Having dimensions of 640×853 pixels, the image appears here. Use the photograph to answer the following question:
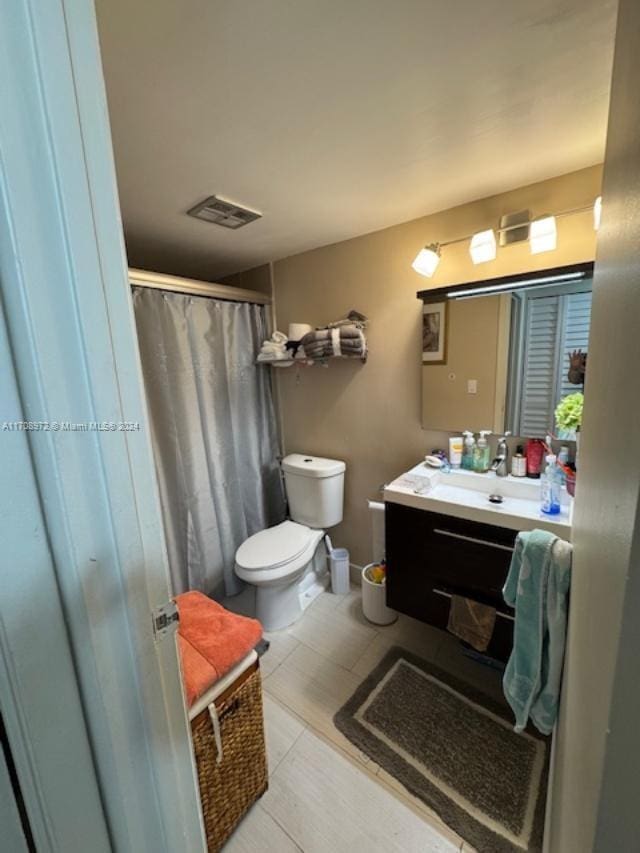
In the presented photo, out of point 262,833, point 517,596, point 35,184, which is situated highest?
point 35,184

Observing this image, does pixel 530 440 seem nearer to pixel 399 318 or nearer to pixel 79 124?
pixel 399 318

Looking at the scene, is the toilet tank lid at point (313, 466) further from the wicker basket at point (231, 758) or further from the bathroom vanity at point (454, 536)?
the wicker basket at point (231, 758)

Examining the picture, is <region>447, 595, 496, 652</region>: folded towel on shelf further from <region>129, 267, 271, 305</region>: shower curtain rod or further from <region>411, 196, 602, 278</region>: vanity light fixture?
<region>129, 267, 271, 305</region>: shower curtain rod

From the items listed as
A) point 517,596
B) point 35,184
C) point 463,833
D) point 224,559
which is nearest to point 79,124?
point 35,184

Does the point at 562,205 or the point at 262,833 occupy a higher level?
the point at 562,205

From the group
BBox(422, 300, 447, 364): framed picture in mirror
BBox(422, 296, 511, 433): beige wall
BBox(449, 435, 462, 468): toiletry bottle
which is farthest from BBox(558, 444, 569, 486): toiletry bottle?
BBox(422, 300, 447, 364): framed picture in mirror

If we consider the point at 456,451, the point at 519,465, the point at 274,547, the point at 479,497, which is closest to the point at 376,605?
the point at 274,547

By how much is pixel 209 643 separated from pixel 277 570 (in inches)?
29.3

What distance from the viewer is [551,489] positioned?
1.34 m

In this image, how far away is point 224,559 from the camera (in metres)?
2.13

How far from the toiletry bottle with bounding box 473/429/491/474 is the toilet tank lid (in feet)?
2.50

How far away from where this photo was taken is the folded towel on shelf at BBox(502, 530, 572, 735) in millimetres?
873

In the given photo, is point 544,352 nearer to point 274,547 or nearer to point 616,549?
point 616,549

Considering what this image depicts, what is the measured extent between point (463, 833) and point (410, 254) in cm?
223
